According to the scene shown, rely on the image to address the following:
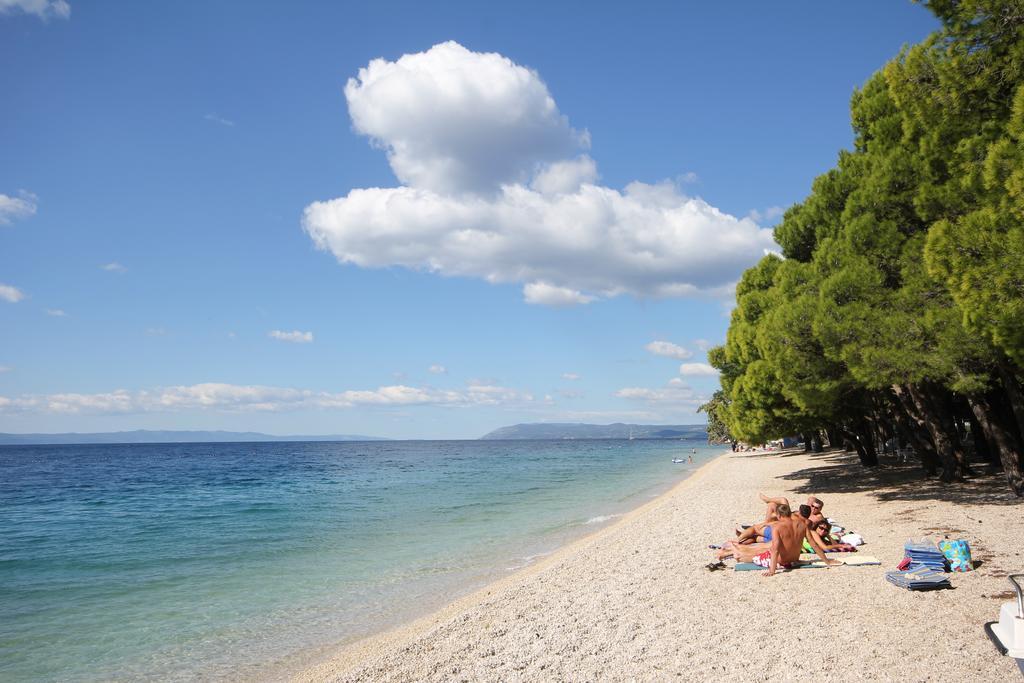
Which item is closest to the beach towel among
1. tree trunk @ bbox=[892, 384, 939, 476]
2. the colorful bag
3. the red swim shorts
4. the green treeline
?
the red swim shorts

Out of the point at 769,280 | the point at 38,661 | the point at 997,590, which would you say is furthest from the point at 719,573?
the point at 769,280

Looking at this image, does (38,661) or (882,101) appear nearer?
(38,661)

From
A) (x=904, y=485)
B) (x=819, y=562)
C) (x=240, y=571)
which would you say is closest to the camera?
(x=819, y=562)

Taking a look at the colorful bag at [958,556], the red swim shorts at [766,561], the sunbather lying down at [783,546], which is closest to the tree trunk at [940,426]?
the sunbather lying down at [783,546]

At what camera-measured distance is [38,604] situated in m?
12.7

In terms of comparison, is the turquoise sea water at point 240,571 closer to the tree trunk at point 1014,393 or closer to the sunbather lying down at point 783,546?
the sunbather lying down at point 783,546

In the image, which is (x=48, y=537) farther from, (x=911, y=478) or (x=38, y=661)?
(x=911, y=478)

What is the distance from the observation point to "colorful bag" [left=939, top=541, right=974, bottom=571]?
8125mm

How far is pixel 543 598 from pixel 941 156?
10806mm

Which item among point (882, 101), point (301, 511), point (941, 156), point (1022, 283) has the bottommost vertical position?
point (301, 511)

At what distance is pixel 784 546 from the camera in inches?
368

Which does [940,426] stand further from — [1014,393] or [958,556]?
[958,556]

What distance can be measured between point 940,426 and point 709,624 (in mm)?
13410

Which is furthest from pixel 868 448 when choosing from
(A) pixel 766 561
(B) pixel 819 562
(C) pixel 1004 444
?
(A) pixel 766 561
